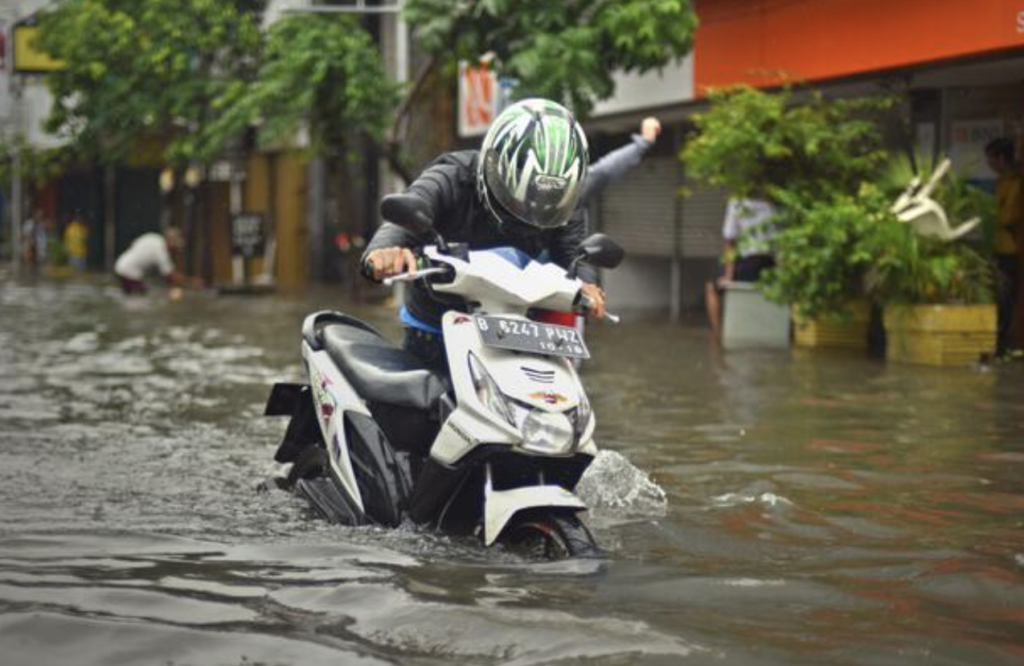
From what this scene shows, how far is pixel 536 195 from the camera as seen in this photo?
21.2ft

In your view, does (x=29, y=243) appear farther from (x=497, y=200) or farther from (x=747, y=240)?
(x=497, y=200)

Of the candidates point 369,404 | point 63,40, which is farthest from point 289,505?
point 63,40

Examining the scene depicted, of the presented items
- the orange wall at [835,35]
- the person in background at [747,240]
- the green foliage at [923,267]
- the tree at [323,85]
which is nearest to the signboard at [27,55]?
the tree at [323,85]

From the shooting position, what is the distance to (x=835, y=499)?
7.82m

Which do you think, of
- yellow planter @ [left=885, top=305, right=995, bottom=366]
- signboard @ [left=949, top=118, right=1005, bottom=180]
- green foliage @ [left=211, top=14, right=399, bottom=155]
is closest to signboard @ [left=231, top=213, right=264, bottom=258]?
green foliage @ [left=211, top=14, right=399, bottom=155]

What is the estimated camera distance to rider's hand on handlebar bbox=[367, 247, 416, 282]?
639 cm

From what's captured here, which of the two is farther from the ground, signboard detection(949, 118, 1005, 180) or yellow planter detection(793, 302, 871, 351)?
signboard detection(949, 118, 1005, 180)

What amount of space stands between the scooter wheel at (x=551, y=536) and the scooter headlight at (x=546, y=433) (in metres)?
0.22

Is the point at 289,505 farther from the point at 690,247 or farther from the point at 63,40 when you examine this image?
the point at 63,40

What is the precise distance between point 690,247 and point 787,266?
24.5 feet

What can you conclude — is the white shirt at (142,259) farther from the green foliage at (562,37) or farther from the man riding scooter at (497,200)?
the man riding scooter at (497,200)

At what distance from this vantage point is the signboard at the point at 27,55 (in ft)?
140

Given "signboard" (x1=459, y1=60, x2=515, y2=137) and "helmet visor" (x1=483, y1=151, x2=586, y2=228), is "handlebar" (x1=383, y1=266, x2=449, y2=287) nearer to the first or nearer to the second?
"helmet visor" (x1=483, y1=151, x2=586, y2=228)

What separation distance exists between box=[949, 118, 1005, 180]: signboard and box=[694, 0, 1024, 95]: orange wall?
1.24 meters
